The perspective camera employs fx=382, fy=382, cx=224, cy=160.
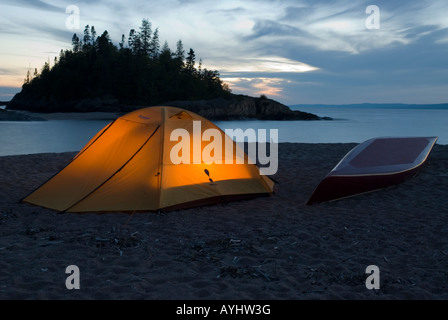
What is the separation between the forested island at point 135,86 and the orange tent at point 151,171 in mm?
54437

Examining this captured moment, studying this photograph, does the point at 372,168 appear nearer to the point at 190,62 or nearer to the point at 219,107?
the point at 219,107

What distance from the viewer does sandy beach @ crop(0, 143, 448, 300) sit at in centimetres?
335

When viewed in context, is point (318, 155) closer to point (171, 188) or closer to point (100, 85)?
point (171, 188)

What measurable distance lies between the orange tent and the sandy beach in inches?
8.4

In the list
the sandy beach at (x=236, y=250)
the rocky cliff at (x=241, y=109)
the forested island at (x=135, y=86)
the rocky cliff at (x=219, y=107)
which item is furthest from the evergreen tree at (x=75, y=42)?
the sandy beach at (x=236, y=250)

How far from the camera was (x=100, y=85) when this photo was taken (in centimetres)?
7400

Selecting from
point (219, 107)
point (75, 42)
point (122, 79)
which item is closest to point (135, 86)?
point (122, 79)

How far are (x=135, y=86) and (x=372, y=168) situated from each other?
2755 inches

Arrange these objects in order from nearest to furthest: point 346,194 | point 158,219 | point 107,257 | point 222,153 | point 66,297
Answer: point 66,297 → point 107,257 → point 158,219 → point 222,153 → point 346,194

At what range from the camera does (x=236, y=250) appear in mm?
4367

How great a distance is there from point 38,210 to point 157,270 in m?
2.95

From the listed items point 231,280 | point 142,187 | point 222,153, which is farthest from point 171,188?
point 231,280

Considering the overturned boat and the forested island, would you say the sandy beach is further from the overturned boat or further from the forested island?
the forested island

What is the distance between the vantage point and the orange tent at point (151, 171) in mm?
5762
